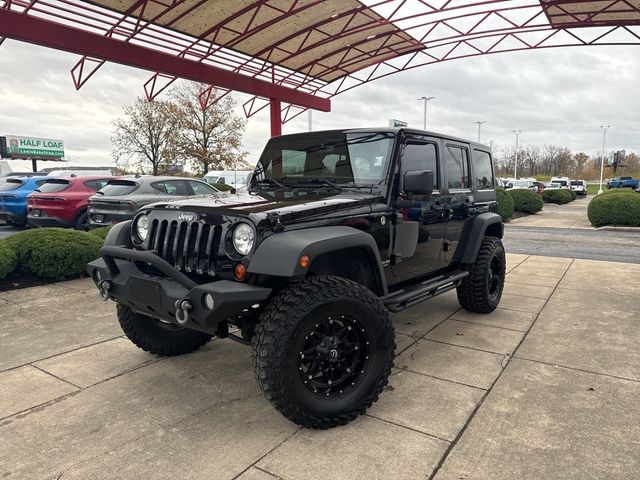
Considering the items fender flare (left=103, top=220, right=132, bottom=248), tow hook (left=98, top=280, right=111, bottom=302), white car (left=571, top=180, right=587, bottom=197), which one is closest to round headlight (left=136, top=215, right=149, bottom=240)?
fender flare (left=103, top=220, right=132, bottom=248)

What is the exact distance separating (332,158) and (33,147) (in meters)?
56.2

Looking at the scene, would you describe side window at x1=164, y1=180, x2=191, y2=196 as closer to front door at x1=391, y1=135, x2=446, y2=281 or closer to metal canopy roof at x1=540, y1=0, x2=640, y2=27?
front door at x1=391, y1=135, x2=446, y2=281

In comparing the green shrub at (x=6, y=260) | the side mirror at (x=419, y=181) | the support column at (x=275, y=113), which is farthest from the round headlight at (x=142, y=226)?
the support column at (x=275, y=113)

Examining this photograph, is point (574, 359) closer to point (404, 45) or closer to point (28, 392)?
point (28, 392)

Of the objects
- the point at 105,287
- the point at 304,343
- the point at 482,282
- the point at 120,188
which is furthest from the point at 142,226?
the point at 120,188

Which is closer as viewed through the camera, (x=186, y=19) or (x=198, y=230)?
(x=198, y=230)

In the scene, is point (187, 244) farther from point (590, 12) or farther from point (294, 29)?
point (590, 12)

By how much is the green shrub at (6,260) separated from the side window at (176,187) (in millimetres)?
3598

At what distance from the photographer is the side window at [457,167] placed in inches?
172

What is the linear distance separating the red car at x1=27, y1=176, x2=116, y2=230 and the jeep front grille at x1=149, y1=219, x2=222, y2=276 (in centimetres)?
786

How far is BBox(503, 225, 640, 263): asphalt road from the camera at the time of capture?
9289mm

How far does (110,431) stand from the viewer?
8.66ft

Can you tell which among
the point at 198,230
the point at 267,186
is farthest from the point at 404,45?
the point at 198,230

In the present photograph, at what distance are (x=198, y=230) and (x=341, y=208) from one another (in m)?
0.96
